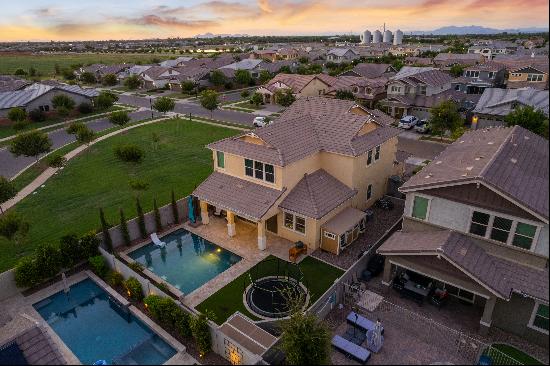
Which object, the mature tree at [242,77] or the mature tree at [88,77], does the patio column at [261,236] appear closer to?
the mature tree at [242,77]

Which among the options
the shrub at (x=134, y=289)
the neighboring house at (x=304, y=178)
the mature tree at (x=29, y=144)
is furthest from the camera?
the mature tree at (x=29, y=144)

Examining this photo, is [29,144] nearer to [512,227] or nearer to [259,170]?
[259,170]

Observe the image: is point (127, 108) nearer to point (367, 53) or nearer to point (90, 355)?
point (90, 355)

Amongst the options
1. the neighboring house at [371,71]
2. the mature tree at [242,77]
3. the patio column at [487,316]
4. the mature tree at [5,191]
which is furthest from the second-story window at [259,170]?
the mature tree at [242,77]

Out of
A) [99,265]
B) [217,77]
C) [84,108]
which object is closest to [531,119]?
[99,265]

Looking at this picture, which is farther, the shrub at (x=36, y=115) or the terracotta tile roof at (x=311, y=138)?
the shrub at (x=36, y=115)

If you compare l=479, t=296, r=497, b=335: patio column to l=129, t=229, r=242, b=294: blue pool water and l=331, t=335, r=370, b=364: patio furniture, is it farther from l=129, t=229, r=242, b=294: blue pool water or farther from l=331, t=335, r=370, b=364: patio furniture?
l=129, t=229, r=242, b=294: blue pool water

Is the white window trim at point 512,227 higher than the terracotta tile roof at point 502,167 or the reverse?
the reverse

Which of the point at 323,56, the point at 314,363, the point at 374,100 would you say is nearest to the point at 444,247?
the point at 314,363
